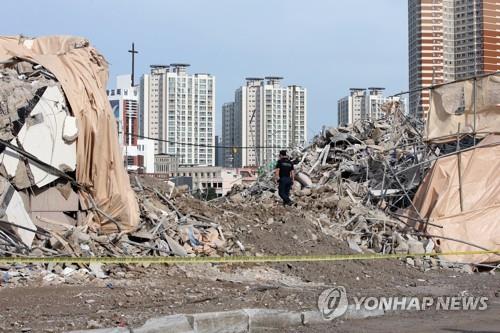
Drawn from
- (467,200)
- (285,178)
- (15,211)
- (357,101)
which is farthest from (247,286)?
(357,101)

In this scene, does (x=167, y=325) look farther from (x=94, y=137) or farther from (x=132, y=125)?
(x=132, y=125)

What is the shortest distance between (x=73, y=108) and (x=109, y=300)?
4.09 m

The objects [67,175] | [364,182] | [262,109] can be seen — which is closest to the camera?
[67,175]

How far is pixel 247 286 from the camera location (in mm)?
10086

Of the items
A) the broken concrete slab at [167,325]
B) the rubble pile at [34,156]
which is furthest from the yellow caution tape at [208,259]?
the broken concrete slab at [167,325]

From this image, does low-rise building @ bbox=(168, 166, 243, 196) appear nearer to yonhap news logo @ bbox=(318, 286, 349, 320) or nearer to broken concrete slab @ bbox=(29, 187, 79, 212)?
broken concrete slab @ bbox=(29, 187, 79, 212)

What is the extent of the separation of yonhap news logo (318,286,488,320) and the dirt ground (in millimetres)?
164

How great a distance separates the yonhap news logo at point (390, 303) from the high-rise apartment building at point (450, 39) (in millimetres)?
30298

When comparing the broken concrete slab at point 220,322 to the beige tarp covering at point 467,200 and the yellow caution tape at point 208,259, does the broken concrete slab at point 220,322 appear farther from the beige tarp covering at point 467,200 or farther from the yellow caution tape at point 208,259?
the beige tarp covering at point 467,200

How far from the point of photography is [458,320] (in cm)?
859

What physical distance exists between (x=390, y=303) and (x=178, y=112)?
225ft

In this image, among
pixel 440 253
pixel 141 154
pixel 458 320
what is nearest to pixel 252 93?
pixel 141 154

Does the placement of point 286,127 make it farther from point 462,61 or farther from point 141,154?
point 462,61

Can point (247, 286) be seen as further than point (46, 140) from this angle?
No
